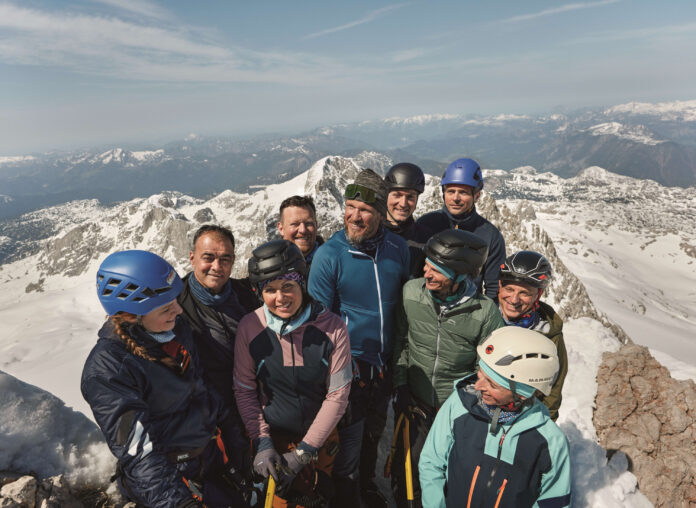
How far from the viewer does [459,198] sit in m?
8.86

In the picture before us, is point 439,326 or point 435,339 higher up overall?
point 439,326

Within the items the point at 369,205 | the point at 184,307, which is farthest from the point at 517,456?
the point at 184,307

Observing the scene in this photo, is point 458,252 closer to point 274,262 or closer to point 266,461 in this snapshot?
point 274,262

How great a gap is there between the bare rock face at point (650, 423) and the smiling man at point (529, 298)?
387cm

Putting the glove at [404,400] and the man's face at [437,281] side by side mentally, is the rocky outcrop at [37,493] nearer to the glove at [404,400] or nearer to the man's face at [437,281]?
the glove at [404,400]

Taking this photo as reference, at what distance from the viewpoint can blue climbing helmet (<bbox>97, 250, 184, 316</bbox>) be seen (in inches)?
168

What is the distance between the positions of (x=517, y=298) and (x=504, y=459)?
10.3 feet

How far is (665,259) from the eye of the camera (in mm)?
187625

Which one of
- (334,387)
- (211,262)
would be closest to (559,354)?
(334,387)

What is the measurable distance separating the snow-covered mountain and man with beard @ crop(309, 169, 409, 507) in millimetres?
4506

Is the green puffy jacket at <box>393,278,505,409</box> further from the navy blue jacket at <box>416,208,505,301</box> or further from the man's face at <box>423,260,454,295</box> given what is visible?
the navy blue jacket at <box>416,208,505,301</box>

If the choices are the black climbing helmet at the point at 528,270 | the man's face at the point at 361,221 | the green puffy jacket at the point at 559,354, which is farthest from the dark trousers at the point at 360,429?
the black climbing helmet at the point at 528,270

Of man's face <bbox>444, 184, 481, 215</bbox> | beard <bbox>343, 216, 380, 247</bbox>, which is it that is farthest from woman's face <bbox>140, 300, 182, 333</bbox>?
man's face <bbox>444, 184, 481, 215</bbox>

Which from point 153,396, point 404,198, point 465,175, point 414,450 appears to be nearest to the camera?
point 153,396
